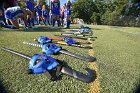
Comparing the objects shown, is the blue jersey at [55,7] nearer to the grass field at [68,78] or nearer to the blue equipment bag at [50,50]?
the blue equipment bag at [50,50]

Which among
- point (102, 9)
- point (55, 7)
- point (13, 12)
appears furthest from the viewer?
point (102, 9)

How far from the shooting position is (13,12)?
9.00 m

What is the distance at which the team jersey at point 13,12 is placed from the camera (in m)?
8.94

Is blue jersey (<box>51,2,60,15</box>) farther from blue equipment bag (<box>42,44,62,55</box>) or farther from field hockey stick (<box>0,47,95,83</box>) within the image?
field hockey stick (<box>0,47,95,83</box>)

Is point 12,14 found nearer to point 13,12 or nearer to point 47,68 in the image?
point 13,12

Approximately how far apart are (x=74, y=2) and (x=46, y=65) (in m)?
80.3

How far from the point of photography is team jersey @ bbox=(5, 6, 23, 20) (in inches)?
352

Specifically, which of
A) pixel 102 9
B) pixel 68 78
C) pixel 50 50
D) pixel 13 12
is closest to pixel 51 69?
pixel 68 78

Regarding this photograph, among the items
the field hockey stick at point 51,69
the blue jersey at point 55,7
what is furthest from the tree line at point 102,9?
the field hockey stick at point 51,69

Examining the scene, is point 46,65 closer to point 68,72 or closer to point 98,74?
point 68,72

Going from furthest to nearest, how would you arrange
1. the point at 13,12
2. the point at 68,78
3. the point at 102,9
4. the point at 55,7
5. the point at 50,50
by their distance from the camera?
the point at 102,9 < the point at 55,7 < the point at 13,12 < the point at 50,50 < the point at 68,78

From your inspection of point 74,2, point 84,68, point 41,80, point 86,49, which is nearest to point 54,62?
point 41,80

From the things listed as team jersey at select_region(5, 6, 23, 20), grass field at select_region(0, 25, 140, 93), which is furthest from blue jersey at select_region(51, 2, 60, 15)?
grass field at select_region(0, 25, 140, 93)

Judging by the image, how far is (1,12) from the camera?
9680 mm
